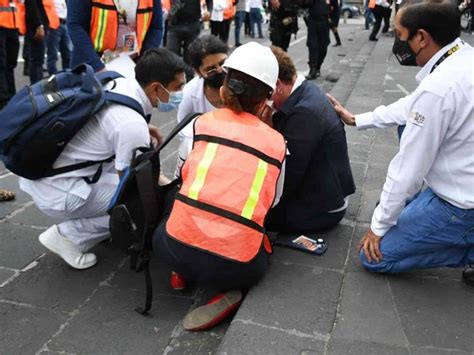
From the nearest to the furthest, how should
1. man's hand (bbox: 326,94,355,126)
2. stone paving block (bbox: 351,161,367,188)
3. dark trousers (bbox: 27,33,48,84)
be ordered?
1. man's hand (bbox: 326,94,355,126)
2. stone paving block (bbox: 351,161,367,188)
3. dark trousers (bbox: 27,33,48,84)

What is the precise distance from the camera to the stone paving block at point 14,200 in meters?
3.55

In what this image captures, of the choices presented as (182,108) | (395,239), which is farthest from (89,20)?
(395,239)

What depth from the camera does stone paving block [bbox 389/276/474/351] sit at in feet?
6.98

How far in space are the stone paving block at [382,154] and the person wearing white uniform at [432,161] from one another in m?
1.60

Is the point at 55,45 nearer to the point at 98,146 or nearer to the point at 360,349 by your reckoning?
the point at 98,146

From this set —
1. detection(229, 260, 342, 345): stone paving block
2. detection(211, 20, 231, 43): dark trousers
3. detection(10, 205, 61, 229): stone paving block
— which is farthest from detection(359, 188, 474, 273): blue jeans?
detection(211, 20, 231, 43): dark trousers

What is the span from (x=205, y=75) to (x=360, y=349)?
1.82 meters

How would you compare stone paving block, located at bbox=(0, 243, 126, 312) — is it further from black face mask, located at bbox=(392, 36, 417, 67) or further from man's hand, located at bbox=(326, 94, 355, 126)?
black face mask, located at bbox=(392, 36, 417, 67)

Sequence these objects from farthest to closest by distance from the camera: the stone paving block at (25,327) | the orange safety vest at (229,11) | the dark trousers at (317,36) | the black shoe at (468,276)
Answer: the orange safety vest at (229,11), the dark trousers at (317,36), the black shoe at (468,276), the stone paving block at (25,327)

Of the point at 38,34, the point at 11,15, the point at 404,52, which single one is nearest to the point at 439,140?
the point at 404,52

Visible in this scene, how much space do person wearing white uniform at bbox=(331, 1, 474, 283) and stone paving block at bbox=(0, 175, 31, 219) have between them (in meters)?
2.31

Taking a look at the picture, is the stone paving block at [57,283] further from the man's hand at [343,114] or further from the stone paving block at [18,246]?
the man's hand at [343,114]

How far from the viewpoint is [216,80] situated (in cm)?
312

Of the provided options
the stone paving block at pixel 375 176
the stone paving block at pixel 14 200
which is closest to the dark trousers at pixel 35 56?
the stone paving block at pixel 14 200
